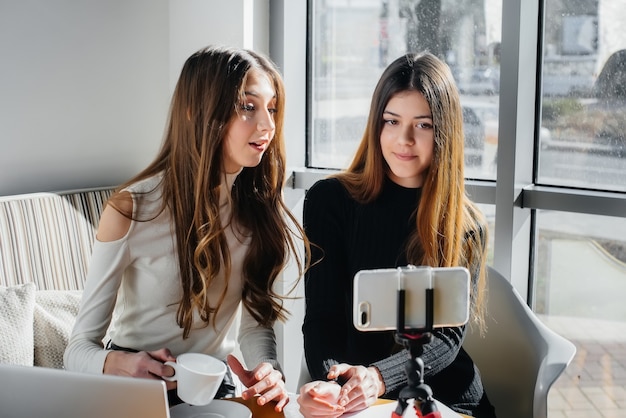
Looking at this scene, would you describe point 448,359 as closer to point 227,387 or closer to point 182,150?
point 227,387

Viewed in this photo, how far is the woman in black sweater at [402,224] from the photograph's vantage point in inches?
74.5

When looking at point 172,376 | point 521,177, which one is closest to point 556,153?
point 521,177

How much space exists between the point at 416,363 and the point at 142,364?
720mm

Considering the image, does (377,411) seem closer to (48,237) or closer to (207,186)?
(207,186)

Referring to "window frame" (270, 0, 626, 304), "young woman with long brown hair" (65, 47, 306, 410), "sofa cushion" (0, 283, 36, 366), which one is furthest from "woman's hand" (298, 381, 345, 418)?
"window frame" (270, 0, 626, 304)

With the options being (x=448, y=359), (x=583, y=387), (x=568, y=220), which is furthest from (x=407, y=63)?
(x=583, y=387)

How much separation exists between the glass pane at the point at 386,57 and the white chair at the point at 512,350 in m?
0.66

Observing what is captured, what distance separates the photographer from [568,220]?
2518mm

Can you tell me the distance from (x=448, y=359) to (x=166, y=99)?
179cm

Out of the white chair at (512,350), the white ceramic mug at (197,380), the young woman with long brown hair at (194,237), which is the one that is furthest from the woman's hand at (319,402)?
the white chair at (512,350)

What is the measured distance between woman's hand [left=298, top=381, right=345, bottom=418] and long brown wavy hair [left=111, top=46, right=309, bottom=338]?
0.45 meters

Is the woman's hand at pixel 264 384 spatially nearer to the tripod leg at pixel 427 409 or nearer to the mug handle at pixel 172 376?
the mug handle at pixel 172 376

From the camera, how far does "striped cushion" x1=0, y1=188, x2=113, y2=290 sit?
2398mm

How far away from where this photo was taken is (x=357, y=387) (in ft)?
4.89
